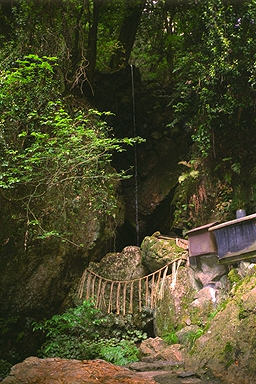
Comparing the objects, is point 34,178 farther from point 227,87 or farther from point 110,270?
point 227,87

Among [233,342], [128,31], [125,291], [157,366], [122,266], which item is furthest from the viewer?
[128,31]

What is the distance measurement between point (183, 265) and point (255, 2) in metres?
5.18

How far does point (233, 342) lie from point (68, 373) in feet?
6.26

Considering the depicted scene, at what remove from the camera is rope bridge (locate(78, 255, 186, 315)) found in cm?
750

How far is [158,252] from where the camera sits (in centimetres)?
771

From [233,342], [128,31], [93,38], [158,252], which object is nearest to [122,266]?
[158,252]

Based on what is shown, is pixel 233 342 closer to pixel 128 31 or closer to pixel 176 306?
pixel 176 306

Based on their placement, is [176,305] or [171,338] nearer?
[171,338]

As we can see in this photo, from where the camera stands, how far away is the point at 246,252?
18.3ft

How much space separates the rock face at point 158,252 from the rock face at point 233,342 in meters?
2.30

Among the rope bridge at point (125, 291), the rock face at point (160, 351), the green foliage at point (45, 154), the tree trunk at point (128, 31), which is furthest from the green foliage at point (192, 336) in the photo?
the tree trunk at point (128, 31)

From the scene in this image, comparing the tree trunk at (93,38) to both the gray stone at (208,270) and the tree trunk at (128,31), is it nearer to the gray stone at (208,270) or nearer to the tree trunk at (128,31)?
the tree trunk at (128,31)

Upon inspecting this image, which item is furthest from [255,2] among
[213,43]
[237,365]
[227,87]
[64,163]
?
[237,365]

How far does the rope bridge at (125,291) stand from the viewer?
24.6 feet
